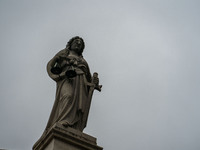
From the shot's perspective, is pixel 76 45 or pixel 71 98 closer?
pixel 71 98

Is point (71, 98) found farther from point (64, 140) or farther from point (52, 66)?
point (64, 140)

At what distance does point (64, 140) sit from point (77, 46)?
4448 millimetres

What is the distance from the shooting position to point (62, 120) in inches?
324

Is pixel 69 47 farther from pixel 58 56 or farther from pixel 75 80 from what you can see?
pixel 75 80

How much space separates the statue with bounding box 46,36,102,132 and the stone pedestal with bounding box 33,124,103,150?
34cm

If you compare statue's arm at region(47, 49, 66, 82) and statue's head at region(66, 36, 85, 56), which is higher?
statue's head at region(66, 36, 85, 56)

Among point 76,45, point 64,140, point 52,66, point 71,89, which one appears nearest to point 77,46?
point 76,45

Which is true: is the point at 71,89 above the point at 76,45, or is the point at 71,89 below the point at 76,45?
below

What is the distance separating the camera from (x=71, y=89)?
923cm

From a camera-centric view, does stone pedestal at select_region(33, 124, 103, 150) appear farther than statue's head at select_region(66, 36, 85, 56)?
No

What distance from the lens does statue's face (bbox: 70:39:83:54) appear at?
10969 mm

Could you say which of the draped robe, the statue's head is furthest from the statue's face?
the draped robe

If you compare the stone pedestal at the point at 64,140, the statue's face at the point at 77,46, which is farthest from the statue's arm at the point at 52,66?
the stone pedestal at the point at 64,140

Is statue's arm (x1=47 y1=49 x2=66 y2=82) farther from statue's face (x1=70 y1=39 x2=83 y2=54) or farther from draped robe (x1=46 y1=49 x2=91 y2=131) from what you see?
statue's face (x1=70 y1=39 x2=83 y2=54)
